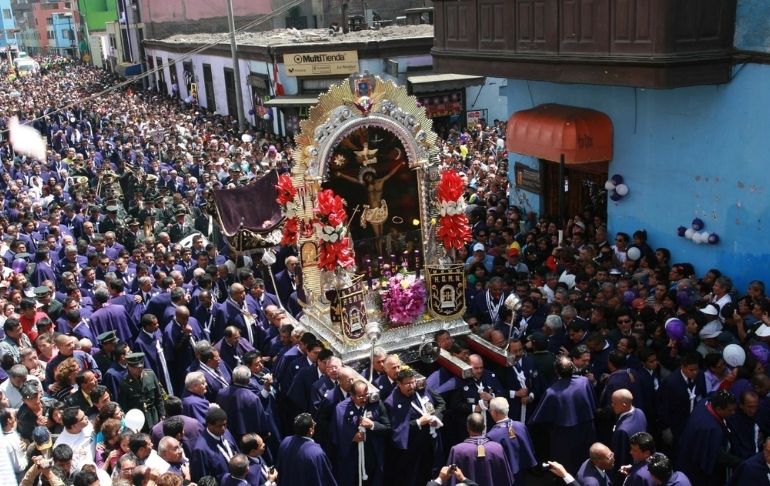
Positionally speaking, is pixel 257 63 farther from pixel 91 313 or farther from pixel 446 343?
pixel 446 343

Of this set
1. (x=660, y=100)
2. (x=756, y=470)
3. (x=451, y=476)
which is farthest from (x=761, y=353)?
(x=660, y=100)

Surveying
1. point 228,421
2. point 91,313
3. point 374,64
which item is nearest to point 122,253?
point 91,313

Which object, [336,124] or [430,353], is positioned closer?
[430,353]

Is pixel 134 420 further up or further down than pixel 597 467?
further up

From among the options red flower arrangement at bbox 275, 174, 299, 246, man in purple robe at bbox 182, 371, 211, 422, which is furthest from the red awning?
man in purple robe at bbox 182, 371, 211, 422

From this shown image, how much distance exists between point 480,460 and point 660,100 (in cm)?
749

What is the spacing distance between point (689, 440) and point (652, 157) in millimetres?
6279

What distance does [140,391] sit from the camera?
27.8 ft

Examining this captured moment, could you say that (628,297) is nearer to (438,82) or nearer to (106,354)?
(106,354)

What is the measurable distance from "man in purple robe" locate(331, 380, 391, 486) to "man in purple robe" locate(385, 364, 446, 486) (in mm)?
156

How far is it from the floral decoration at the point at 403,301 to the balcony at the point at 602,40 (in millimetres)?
4234

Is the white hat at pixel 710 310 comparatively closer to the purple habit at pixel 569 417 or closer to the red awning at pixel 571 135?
the purple habit at pixel 569 417

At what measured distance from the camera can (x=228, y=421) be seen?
8.13 meters

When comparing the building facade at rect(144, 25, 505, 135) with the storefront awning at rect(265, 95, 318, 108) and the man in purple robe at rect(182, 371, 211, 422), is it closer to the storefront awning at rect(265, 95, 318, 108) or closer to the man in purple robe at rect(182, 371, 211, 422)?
the storefront awning at rect(265, 95, 318, 108)
